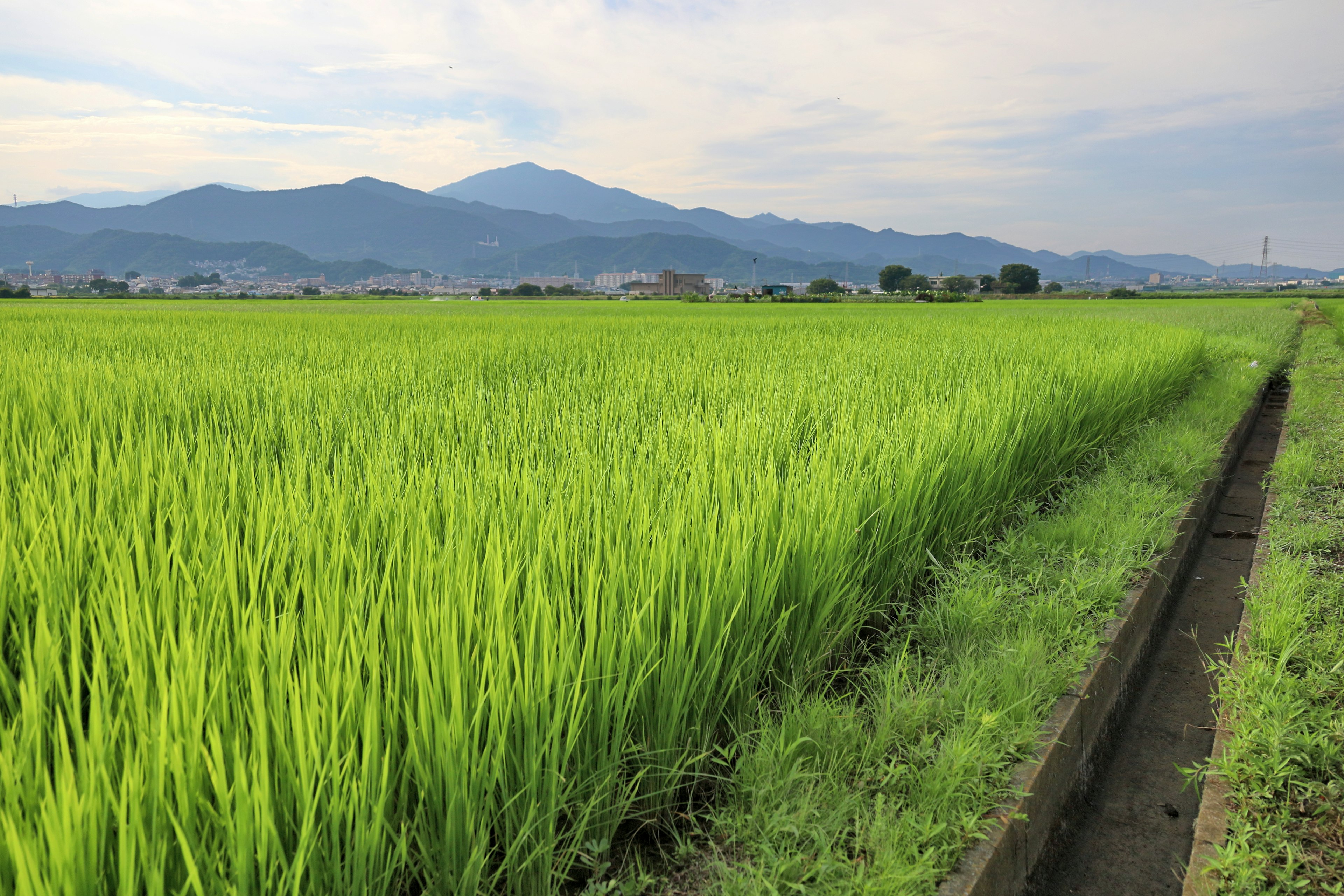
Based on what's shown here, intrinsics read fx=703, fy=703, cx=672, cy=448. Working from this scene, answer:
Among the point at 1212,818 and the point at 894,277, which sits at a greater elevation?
the point at 894,277

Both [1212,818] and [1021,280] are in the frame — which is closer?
[1212,818]

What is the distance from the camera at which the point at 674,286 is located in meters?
93.9

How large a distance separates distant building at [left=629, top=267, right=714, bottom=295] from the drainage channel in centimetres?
8541

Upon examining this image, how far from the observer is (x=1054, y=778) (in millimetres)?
1877

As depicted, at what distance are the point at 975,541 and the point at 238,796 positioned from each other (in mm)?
2927

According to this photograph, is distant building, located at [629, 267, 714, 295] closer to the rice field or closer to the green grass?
the rice field

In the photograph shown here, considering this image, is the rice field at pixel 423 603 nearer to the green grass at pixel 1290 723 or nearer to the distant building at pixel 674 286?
the green grass at pixel 1290 723

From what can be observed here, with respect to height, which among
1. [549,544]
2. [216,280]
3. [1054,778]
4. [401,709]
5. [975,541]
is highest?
[216,280]

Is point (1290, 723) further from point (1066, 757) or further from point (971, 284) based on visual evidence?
point (971, 284)

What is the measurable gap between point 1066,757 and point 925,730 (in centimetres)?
53

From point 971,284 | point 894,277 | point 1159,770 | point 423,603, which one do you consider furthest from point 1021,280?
point 423,603

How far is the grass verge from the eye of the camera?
53.7 inches

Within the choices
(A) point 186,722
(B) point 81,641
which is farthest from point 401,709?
(B) point 81,641

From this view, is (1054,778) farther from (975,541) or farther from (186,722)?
(186,722)
